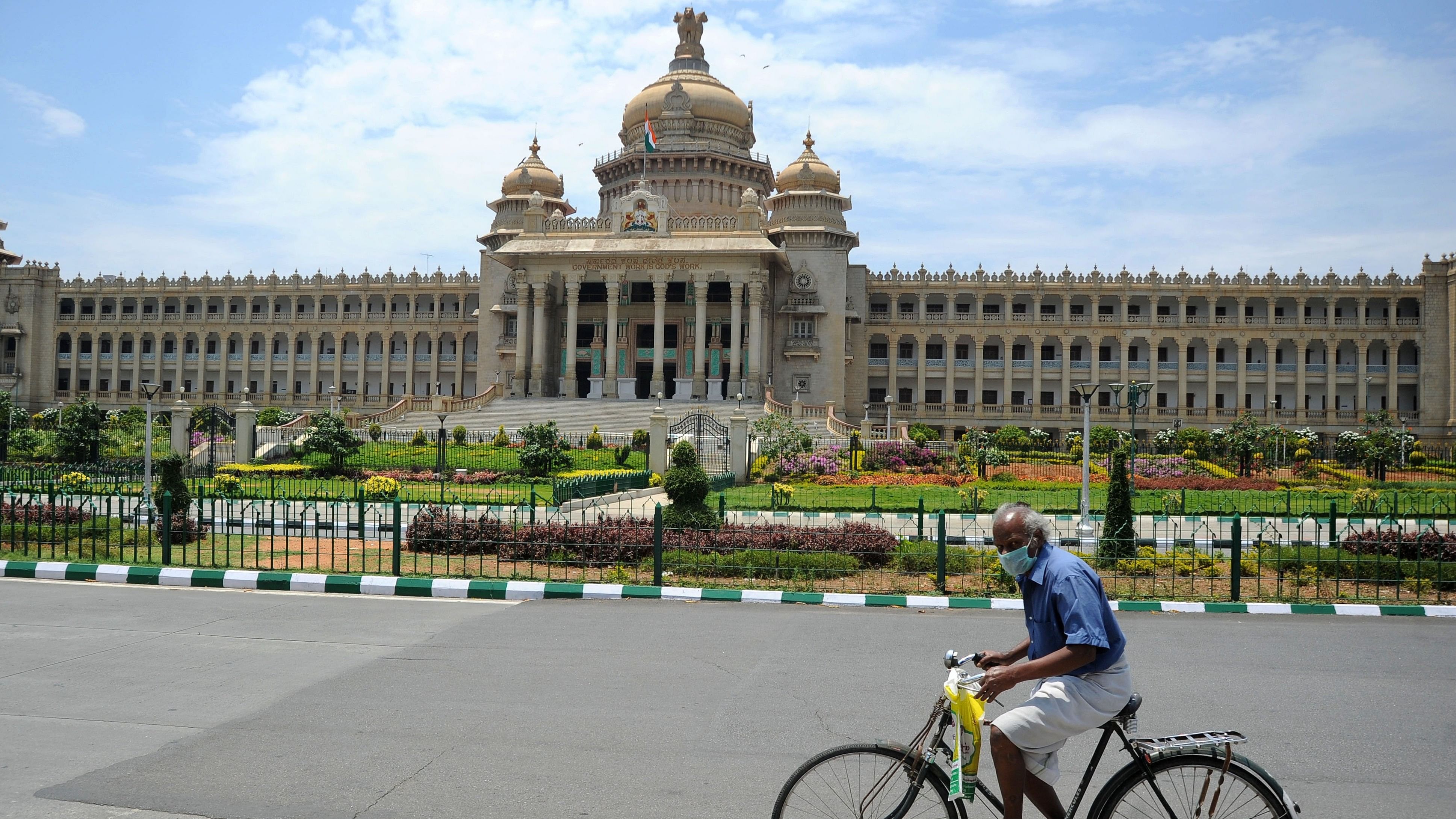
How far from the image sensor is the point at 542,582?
→ 12914 mm

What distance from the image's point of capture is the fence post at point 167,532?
45.5ft

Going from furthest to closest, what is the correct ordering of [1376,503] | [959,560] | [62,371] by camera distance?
[62,371] < [1376,503] < [959,560]

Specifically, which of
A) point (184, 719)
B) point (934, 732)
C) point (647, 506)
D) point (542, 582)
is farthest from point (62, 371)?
point (934, 732)

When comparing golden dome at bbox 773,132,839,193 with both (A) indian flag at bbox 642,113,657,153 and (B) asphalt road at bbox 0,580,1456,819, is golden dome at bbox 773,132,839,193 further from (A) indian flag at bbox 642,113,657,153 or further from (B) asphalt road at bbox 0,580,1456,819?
(B) asphalt road at bbox 0,580,1456,819

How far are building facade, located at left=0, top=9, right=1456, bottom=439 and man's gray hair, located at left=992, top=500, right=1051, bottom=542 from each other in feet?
137

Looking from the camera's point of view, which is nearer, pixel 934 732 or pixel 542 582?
pixel 934 732

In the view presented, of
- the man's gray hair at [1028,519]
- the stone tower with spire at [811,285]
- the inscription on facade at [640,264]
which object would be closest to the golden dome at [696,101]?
the stone tower with spire at [811,285]

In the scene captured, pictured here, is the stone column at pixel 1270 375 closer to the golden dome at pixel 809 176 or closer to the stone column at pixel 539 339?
the golden dome at pixel 809 176

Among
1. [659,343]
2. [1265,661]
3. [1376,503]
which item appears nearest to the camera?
[1265,661]

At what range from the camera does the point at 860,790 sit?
4621 mm

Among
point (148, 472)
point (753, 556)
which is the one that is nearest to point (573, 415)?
point (148, 472)

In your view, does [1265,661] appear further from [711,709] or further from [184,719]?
[184,719]

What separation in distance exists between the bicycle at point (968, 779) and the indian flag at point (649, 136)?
4909cm

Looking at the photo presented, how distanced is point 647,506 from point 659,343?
24469 millimetres
